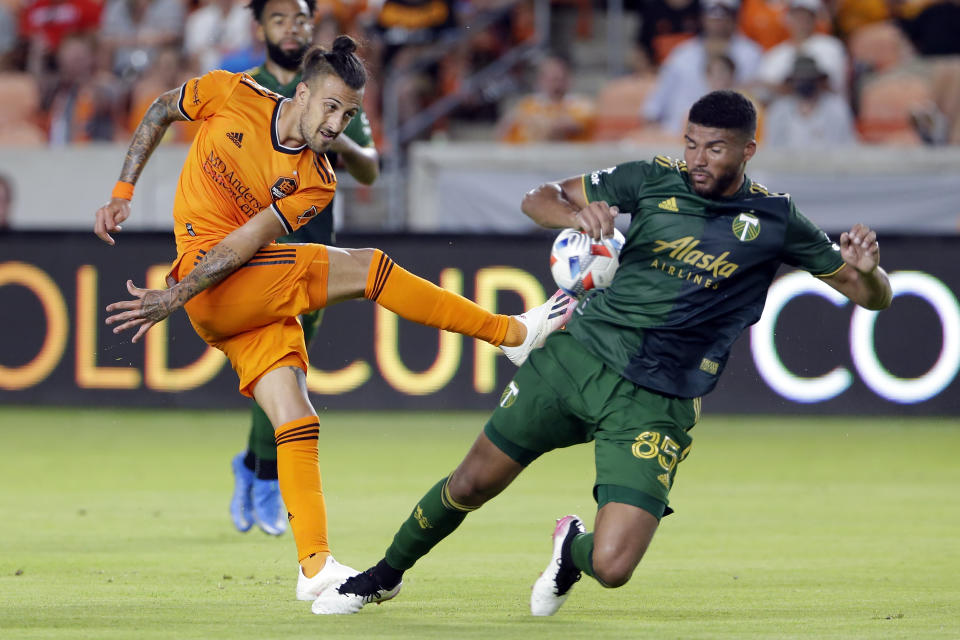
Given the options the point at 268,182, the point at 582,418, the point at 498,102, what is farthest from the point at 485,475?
the point at 498,102

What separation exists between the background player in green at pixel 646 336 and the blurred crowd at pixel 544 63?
27.7 feet

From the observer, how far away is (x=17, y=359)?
1191 cm

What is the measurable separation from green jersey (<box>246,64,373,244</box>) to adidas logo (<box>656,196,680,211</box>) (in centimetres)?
213

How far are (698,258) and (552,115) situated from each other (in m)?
9.36

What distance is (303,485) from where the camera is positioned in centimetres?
523

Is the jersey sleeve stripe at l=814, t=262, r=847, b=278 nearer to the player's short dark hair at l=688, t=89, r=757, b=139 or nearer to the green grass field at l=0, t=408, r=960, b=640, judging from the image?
the player's short dark hair at l=688, t=89, r=757, b=139

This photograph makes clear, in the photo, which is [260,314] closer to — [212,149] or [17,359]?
[212,149]

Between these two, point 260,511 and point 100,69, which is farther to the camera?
point 100,69

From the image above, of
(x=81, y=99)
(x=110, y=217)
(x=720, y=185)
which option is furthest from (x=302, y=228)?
(x=81, y=99)

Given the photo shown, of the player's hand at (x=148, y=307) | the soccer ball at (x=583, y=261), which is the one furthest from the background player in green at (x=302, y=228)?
the player's hand at (x=148, y=307)

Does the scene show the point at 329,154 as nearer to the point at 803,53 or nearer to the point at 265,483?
the point at 265,483

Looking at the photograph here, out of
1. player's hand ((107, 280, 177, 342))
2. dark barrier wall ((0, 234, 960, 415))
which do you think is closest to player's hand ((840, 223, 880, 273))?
player's hand ((107, 280, 177, 342))

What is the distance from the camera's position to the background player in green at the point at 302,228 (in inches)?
273

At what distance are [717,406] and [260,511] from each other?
5.75 metres
